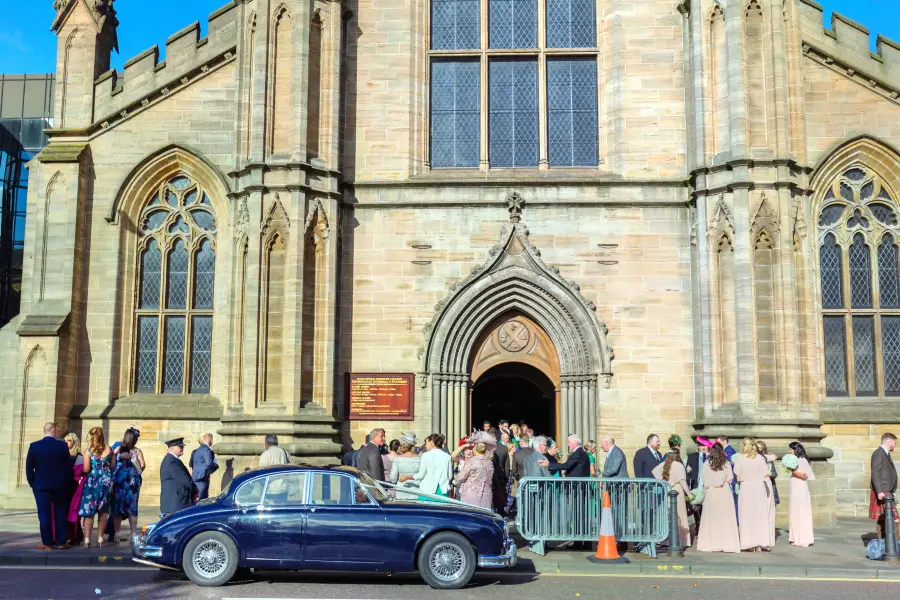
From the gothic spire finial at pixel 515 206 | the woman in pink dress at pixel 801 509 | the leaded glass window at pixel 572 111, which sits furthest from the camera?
the leaded glass window at pixel 572 111

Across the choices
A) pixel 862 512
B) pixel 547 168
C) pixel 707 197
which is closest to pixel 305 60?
pixel 547 168

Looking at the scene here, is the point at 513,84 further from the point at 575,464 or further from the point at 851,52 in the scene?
the point at 575,464

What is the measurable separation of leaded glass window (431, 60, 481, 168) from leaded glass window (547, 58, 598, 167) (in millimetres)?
1482

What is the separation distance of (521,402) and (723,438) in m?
13.1

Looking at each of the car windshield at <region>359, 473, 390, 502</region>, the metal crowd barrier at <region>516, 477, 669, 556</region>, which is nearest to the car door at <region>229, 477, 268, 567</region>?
the car windshield at <region>359, 473, 390, 502</region>

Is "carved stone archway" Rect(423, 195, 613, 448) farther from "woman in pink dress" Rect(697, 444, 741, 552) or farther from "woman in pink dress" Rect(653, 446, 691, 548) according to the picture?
"woman in pink dress" Rect(697, 444, 741, 552)

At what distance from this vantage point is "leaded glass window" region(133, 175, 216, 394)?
18.1 metres

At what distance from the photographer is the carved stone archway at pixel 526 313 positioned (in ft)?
56.5

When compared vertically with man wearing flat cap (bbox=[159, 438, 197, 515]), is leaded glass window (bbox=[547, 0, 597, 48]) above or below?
above

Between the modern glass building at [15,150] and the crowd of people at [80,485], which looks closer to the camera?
the crowd of people at [80,485]

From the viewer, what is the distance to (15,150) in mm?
37531

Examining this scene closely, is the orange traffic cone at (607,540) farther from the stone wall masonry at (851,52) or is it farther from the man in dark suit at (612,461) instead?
the stone wall masonry at (851,52)

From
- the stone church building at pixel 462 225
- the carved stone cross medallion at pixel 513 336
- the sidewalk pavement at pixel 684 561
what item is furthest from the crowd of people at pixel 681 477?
the carved stone cross medallion at pixel 513 336

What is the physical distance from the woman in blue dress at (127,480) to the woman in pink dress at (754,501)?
8.39m
